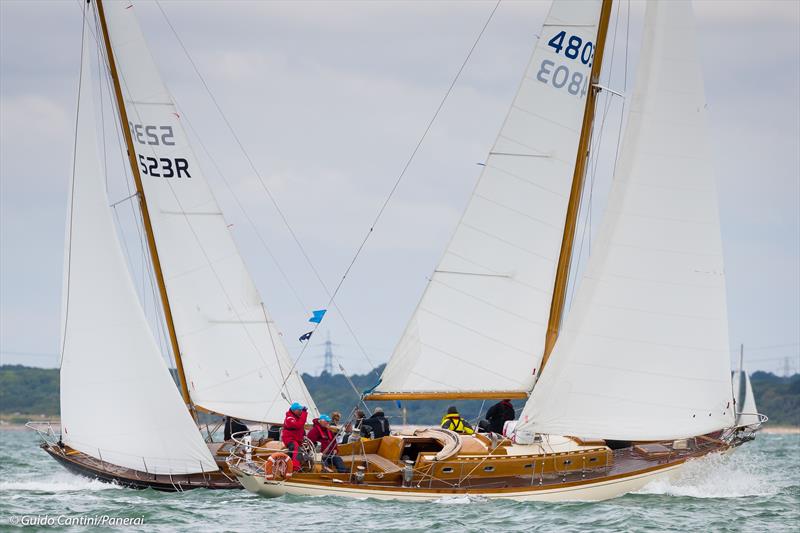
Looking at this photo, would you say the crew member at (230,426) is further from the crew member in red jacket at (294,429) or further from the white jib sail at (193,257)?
the crew member in red jacket at (294,429)

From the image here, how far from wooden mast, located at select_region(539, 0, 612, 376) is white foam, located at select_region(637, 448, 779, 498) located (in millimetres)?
2954

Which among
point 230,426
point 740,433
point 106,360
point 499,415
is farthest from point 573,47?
point 230,426

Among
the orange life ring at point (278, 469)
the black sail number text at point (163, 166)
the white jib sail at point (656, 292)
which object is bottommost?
the orange life ring at point (278, 469)

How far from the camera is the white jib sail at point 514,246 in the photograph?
2464cm

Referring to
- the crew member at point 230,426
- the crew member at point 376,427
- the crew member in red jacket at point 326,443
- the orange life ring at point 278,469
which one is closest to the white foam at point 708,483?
the crew member at point 376,427

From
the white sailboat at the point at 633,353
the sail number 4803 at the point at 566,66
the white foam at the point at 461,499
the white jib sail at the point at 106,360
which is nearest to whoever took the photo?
the white foam at the point at 461,499

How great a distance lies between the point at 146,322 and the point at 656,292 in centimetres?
839

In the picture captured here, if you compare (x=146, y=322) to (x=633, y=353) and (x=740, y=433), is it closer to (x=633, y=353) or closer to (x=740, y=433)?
(x=633, y=353)

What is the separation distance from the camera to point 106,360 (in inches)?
952

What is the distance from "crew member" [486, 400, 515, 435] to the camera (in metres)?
25.3

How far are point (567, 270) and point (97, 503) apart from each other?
8855 mm

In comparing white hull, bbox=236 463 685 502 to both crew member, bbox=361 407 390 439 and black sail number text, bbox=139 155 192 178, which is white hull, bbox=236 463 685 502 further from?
black sail number text, bbox=139 155 192 178

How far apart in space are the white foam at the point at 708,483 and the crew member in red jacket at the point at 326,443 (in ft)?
16.0

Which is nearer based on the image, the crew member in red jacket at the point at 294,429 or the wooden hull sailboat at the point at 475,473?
the wooden hull sailboat at the point at 475,473
